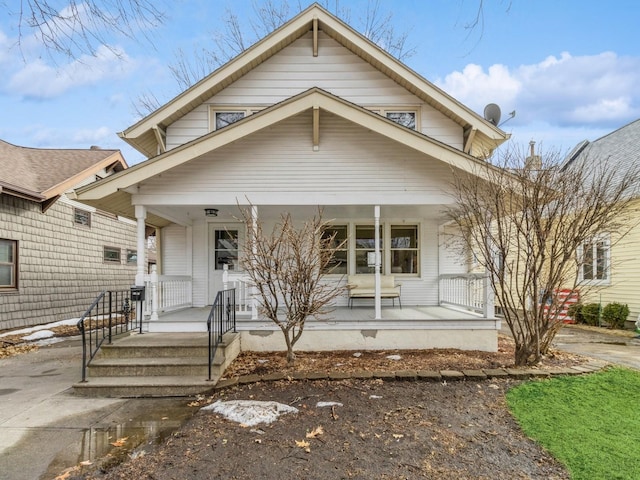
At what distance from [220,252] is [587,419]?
26.4ft

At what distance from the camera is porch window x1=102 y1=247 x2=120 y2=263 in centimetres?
1505

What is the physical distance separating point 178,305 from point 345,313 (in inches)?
155

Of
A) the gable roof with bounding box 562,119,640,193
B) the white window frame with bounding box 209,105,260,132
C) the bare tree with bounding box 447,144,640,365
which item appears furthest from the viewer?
the gable roof with bounding box 562,119,640,193

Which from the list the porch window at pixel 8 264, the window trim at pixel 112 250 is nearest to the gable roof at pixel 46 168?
the porch window at pixel 8 264

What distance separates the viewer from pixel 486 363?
616cm

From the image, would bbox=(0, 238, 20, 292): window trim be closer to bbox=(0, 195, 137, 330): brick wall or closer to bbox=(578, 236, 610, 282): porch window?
bbox=(0, 195, 137, 330): brick wall

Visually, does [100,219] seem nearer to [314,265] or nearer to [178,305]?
[178,305]

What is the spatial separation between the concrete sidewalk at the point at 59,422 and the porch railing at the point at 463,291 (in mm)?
5950

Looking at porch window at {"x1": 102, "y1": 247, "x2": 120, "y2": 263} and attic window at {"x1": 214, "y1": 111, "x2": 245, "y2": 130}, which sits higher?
attic window at {"x1": 214, "y1": 111, "x2": 245, "y2": 130}

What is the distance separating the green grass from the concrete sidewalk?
3748 millimetres

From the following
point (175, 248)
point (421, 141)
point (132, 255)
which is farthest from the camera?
point (132, 255)

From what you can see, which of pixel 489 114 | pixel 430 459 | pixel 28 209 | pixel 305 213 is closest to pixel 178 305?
pixel 305 213

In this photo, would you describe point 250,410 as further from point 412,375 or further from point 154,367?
point 412,375

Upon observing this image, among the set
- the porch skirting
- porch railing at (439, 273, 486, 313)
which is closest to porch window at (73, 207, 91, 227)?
the porch skirting
